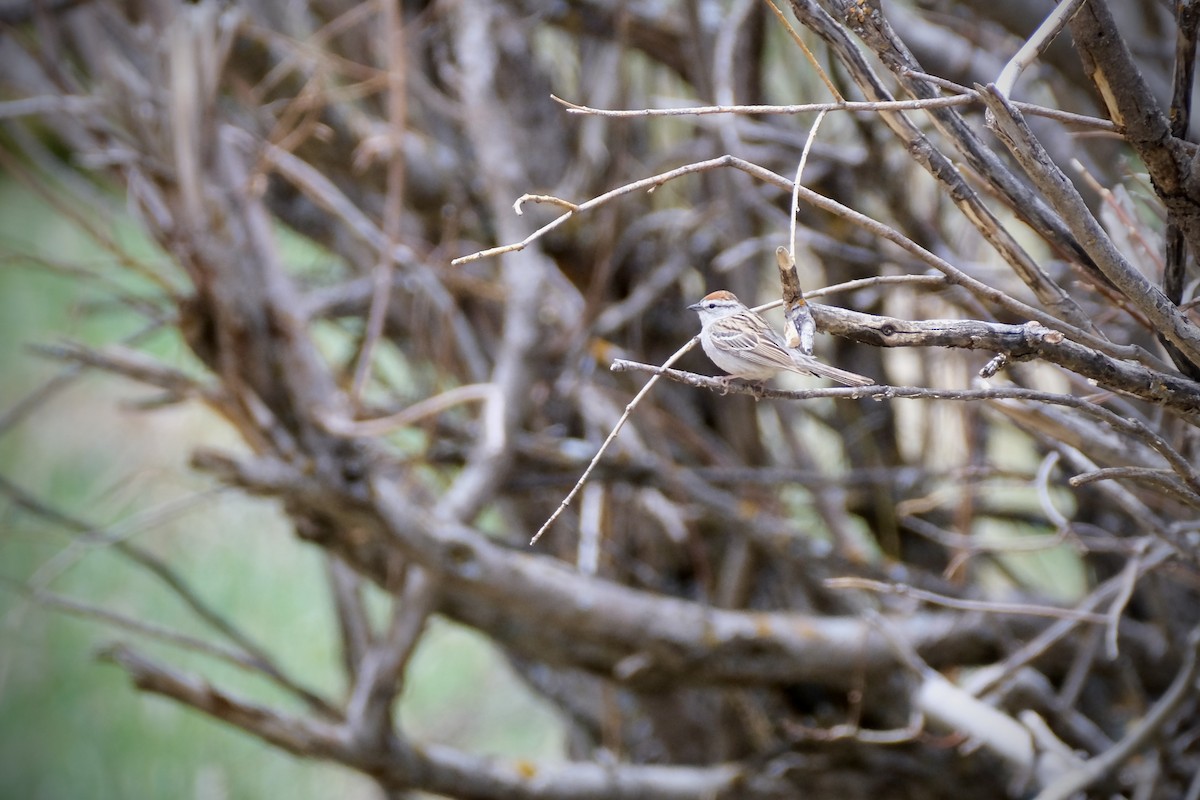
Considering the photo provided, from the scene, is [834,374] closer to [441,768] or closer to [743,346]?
[743,346]

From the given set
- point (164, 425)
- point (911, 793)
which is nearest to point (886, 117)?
point (911, 793)

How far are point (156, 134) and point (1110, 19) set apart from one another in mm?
1546

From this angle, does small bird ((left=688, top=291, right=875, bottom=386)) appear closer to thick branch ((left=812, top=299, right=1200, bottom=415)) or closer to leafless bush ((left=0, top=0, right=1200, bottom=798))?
leafless bush ((left=0, top=0, right=1200, bottom=798))

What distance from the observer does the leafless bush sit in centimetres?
113

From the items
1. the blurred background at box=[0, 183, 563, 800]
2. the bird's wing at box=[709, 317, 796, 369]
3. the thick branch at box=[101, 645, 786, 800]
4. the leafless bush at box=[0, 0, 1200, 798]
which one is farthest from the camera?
the blurred background at box=[0, 183, 563, 800]

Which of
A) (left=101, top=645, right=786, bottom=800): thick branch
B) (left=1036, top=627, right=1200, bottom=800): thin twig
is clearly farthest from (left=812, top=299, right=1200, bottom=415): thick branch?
(left=101, top=645, right=786, bottom=800): thick branch

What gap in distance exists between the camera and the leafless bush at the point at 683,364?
1.13 meters

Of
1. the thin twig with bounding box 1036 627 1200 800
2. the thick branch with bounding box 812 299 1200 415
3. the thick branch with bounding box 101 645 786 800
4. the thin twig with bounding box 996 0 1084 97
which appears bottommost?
the thick branch with bounding box 101 645 786 800

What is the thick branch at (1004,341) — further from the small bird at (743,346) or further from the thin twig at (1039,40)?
the small bird at (743,346)

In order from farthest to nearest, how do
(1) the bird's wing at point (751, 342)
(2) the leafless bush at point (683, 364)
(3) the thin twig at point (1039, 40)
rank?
(1) the bird's wing at point (751, 342)
(2) the leafless bush at point (683, 364)
(3) the thin twig at point (1039, 40)

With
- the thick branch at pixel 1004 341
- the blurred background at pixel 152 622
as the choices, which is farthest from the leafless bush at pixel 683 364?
the blurred background at pixel 152 622

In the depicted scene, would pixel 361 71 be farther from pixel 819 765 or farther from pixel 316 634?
pixel 316 634

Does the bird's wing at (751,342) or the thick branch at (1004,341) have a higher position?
the thick branch at (1004,341)

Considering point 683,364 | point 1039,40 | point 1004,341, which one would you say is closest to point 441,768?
point 683,364
